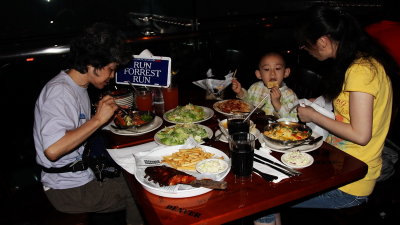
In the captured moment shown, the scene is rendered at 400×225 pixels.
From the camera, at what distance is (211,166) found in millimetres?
1574

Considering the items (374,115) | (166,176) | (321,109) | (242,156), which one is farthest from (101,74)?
(374,115)

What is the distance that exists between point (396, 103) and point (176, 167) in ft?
5.16

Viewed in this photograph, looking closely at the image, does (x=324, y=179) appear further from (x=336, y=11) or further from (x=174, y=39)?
(x=174, y=39)

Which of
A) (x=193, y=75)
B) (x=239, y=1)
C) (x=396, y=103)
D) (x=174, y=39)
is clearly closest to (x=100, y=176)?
(x=174, y=39)

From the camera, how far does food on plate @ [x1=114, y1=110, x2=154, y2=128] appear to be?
88.3 inches

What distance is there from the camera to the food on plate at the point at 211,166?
1.54 meters

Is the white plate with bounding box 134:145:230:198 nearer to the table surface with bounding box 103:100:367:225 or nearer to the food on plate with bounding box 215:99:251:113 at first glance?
the table surface with bounding box 103:100:367:225

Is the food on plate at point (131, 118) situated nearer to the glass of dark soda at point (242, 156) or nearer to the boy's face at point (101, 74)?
the boy's face at point (101, 74)

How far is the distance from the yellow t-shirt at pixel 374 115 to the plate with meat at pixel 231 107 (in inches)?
28.8

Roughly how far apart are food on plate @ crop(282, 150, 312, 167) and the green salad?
566mm

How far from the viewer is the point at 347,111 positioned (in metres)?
1.99

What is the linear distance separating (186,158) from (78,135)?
→ 0.72 m

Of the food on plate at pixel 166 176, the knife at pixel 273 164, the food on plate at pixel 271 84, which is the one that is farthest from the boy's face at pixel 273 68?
the food on plate at pixel 166 176

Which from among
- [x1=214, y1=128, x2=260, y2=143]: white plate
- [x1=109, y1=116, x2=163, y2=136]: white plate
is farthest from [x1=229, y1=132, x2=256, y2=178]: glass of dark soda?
[x1=109, y1=116, x2=163, y2=136]: white plate
